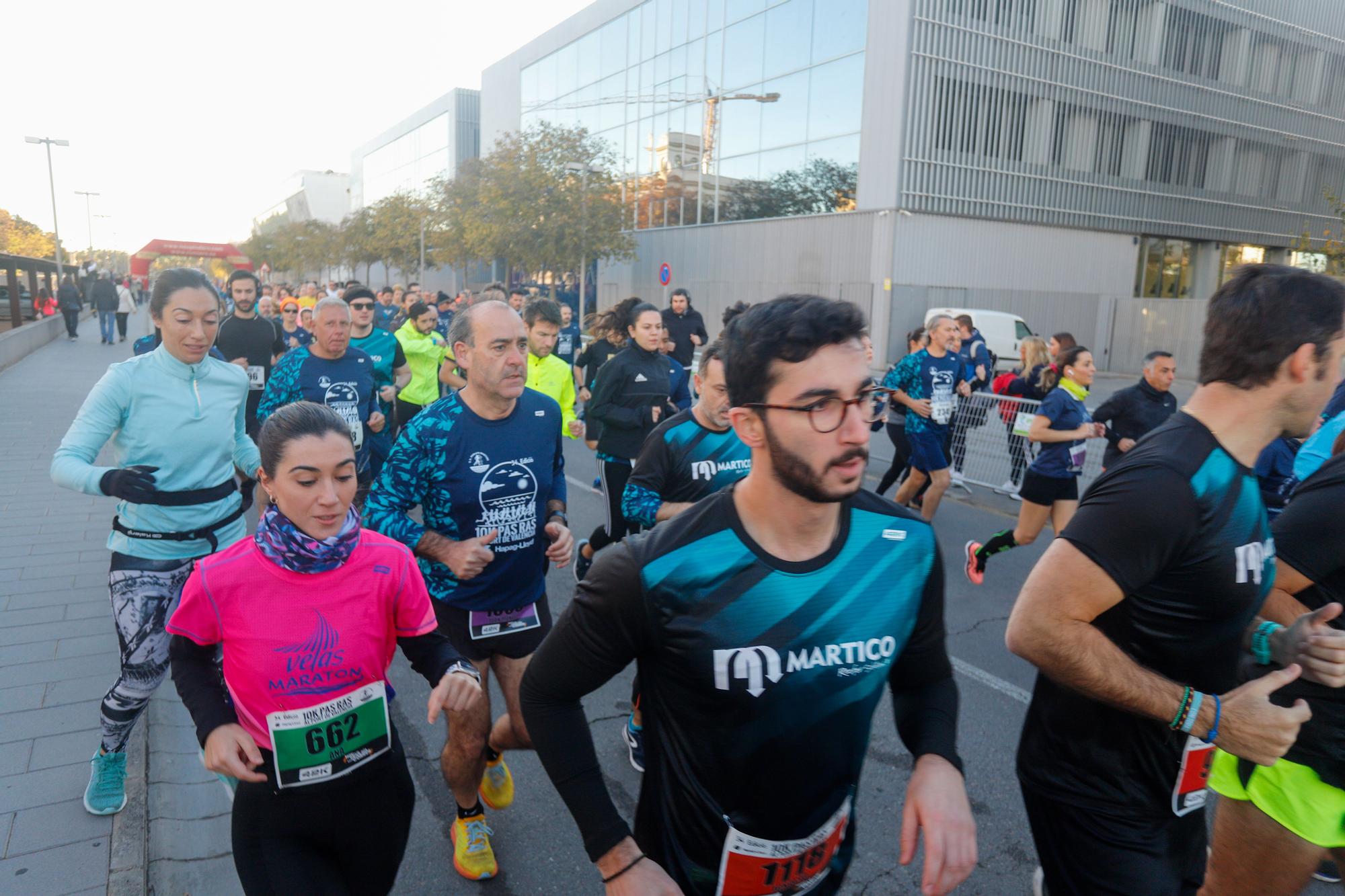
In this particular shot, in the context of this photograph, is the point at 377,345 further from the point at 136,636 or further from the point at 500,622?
the point at 500,622

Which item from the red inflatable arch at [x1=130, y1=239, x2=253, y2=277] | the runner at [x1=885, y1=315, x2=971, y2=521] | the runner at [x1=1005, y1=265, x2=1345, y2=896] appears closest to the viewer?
the runner at [x1=1005, y1=265, x2=1345, y2=896]

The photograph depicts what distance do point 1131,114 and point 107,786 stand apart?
3448 cm

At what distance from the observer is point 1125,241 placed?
3180 centimetres

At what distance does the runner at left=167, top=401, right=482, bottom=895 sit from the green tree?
1304 inches

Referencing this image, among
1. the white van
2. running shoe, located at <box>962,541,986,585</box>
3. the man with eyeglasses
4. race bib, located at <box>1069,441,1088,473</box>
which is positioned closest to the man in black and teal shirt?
the man with eyeglasses

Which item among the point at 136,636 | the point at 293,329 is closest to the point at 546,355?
the point at 136,636

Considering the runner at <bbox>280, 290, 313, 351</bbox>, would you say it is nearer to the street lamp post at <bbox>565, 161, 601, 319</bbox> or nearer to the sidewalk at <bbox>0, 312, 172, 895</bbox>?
the sidewalk at <bbox>0, 312, 172, 895</bbox>

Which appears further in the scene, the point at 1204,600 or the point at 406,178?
the point at 406,178

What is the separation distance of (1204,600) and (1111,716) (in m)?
0.36

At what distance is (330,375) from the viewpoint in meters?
6.28

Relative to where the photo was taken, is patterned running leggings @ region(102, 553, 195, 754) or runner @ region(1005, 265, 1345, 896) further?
patterned running leggings @ region(102, 553, 195, 754)

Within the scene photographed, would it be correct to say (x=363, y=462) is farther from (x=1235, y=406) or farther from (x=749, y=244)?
(x=749, y=244)

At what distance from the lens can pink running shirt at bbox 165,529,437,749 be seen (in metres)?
2.37

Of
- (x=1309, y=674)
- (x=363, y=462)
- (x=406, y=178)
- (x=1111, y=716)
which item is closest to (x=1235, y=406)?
(x=1309, y=674)
